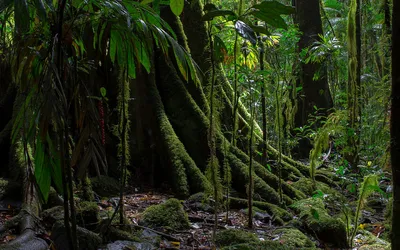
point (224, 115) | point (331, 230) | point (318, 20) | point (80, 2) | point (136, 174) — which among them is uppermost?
point (318, 20)

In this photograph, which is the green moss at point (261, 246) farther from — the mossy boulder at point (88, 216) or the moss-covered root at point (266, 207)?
the moss-covered root at point (266, 207)

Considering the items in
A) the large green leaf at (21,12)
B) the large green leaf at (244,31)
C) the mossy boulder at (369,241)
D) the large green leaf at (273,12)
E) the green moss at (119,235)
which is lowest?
the mossy boulder at (369,241)

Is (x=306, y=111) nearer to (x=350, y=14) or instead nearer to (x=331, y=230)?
(x=350, y=14)

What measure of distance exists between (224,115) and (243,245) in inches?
138

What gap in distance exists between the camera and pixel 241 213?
4645mm

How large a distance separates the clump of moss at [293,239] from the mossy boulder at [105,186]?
2104mm

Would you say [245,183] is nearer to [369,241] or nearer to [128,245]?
[369,241]

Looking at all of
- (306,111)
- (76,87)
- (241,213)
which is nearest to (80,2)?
(76,87)

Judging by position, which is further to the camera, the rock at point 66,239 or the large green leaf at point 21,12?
the rock at point 66,239

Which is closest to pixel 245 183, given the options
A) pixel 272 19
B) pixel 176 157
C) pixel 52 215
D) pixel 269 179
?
pixel 269 179

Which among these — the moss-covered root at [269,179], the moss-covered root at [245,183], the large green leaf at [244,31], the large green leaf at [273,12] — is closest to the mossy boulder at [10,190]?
the moss-covered root at [245,183]

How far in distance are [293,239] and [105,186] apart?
2405mm

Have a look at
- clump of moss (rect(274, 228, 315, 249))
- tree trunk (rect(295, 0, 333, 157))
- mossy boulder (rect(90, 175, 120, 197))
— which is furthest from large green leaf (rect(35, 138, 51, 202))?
tree trunk (rect(295, 0, 333, 157))

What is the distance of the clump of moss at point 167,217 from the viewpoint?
3.79 meters
